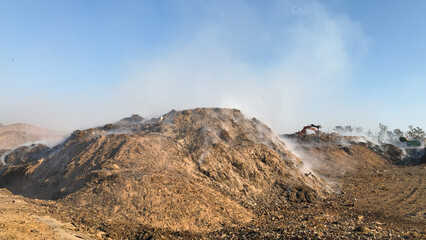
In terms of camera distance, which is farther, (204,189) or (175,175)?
(175,175)

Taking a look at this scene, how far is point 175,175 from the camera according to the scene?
13141 millimetres

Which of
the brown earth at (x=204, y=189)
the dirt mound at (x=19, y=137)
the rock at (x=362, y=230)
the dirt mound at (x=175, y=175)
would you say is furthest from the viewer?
the dirt mound at (x=19, y=137)

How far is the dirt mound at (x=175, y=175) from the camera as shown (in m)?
10.7

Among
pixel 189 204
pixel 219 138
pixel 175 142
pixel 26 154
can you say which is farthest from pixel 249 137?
pixel 26 154

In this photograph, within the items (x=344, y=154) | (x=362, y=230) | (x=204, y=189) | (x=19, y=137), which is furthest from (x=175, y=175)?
(x=19, y=137)

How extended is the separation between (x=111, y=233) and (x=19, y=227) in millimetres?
2510

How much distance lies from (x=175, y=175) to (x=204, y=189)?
160 centimetres

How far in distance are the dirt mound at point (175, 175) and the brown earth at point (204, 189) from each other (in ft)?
0.18

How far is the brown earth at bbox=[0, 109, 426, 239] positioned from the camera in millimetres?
9847

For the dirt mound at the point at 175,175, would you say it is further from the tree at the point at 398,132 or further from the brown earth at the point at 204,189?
the tree at the point at 398,132

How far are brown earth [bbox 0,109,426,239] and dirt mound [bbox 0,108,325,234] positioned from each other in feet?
0.18

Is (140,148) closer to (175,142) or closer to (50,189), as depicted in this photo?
(175,142)

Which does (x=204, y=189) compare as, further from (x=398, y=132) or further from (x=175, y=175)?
(x=398, y=132)

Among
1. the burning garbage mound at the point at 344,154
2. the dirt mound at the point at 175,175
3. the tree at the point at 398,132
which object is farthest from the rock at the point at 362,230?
the tree at the point at 398,132
